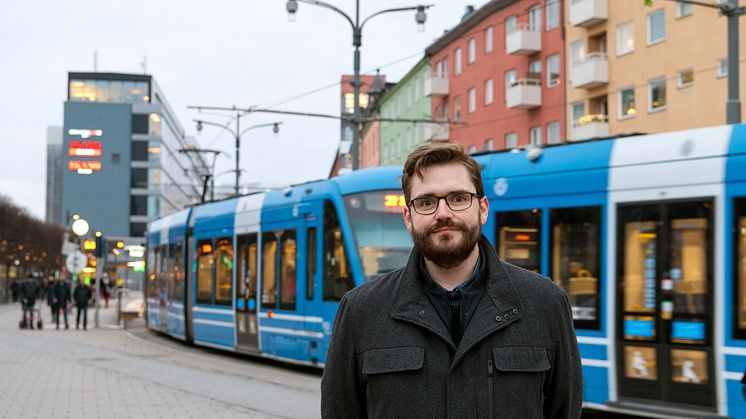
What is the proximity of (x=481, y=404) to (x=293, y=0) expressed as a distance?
78.0 ft

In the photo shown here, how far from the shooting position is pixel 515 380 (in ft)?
9.44

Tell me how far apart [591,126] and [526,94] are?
5.15 metres

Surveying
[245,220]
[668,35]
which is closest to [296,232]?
[245,220]

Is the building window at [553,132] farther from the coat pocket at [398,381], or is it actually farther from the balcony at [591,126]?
the coat pocket at [398,381]

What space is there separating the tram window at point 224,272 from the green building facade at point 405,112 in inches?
1369

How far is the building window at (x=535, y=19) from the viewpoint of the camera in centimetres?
4466

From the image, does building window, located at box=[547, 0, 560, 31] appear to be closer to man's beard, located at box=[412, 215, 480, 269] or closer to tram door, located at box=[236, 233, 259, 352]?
tram door, located at box=[236, 233, 259, 352]

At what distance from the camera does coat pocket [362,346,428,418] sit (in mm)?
2885

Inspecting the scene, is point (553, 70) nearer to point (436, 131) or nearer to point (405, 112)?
point (436, 131)

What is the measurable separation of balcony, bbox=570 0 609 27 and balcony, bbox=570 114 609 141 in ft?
11.0

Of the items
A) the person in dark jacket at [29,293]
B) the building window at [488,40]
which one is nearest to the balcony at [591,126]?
the building window at [488,40]

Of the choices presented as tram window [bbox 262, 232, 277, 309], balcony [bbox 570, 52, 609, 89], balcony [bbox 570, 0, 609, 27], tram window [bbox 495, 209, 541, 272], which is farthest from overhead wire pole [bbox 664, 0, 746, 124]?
balcony [bbox 570, 0, 609, 27]

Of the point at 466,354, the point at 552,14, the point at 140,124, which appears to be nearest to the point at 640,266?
the point at 466,354

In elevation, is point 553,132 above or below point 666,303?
above
